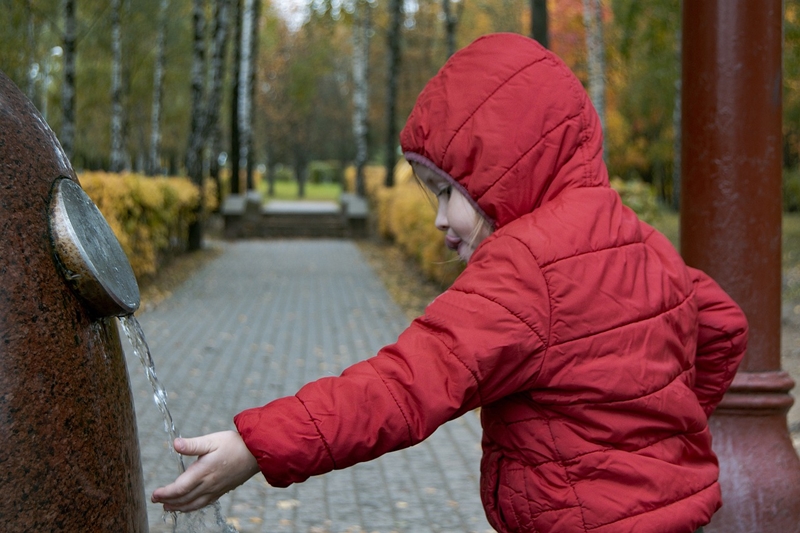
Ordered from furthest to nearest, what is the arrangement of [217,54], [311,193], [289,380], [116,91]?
1. [311,193]
2. [116,91]
3. [217,54]
4. [289,380]

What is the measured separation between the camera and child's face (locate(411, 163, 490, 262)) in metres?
2.12

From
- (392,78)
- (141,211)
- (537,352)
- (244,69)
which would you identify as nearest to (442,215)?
(537,352)

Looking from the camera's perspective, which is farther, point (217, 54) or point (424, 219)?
point (217, 54)

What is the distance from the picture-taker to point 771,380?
3.47 meters

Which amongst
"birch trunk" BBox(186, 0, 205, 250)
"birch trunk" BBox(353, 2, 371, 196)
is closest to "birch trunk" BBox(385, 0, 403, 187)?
"birch trunk" BBox(353, 2, 371, 196)

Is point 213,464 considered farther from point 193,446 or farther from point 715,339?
point 715,339

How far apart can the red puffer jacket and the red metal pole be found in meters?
1.33

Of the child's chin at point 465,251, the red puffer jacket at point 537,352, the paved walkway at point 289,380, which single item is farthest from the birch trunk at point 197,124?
the red puffer jacket at point 537,352

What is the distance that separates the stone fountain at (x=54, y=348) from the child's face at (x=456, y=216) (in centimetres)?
73

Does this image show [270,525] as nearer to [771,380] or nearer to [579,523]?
[771,380]

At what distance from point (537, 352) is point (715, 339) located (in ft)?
2.20

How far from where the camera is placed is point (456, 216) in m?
2.12

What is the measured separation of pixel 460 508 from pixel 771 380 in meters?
1.87

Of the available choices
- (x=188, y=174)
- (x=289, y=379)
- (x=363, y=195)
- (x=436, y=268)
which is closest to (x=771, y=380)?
(x=289, y=379)
